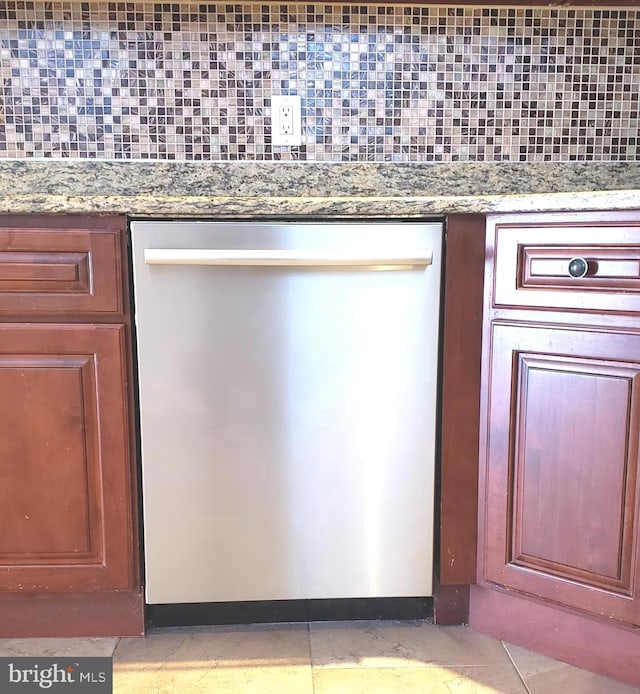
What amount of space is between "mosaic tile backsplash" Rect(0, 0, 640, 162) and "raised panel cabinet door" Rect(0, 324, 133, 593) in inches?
26.5

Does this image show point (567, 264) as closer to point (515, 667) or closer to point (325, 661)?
point (515, 667)

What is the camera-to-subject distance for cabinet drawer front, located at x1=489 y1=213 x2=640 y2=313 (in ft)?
3.44

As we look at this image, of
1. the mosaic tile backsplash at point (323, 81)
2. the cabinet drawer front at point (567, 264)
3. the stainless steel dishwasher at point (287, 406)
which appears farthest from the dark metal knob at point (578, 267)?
the mosaic tile backsplash at point (323, 81)

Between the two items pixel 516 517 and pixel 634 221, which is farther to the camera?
pixel 516 517

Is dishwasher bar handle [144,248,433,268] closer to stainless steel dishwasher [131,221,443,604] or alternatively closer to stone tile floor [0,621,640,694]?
stainless steel dishwasher [131,221,443,604]

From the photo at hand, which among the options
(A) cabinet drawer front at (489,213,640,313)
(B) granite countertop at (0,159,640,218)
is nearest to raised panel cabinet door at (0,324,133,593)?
(B) granite countertop at (0,159,640,218)

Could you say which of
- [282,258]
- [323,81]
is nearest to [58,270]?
[282,258]

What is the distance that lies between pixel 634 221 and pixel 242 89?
3.32 feet

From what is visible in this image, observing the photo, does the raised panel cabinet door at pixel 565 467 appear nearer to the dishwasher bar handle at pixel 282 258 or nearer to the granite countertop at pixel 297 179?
the dishwasher bar handle at pixel 282 258

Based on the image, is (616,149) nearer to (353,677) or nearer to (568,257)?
(568,257)

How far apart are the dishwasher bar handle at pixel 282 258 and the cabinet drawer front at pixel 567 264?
14 centimetres

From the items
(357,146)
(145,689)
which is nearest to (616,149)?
(357,146)

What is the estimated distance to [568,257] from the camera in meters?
1.10

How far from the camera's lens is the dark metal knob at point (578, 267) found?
108 cm
